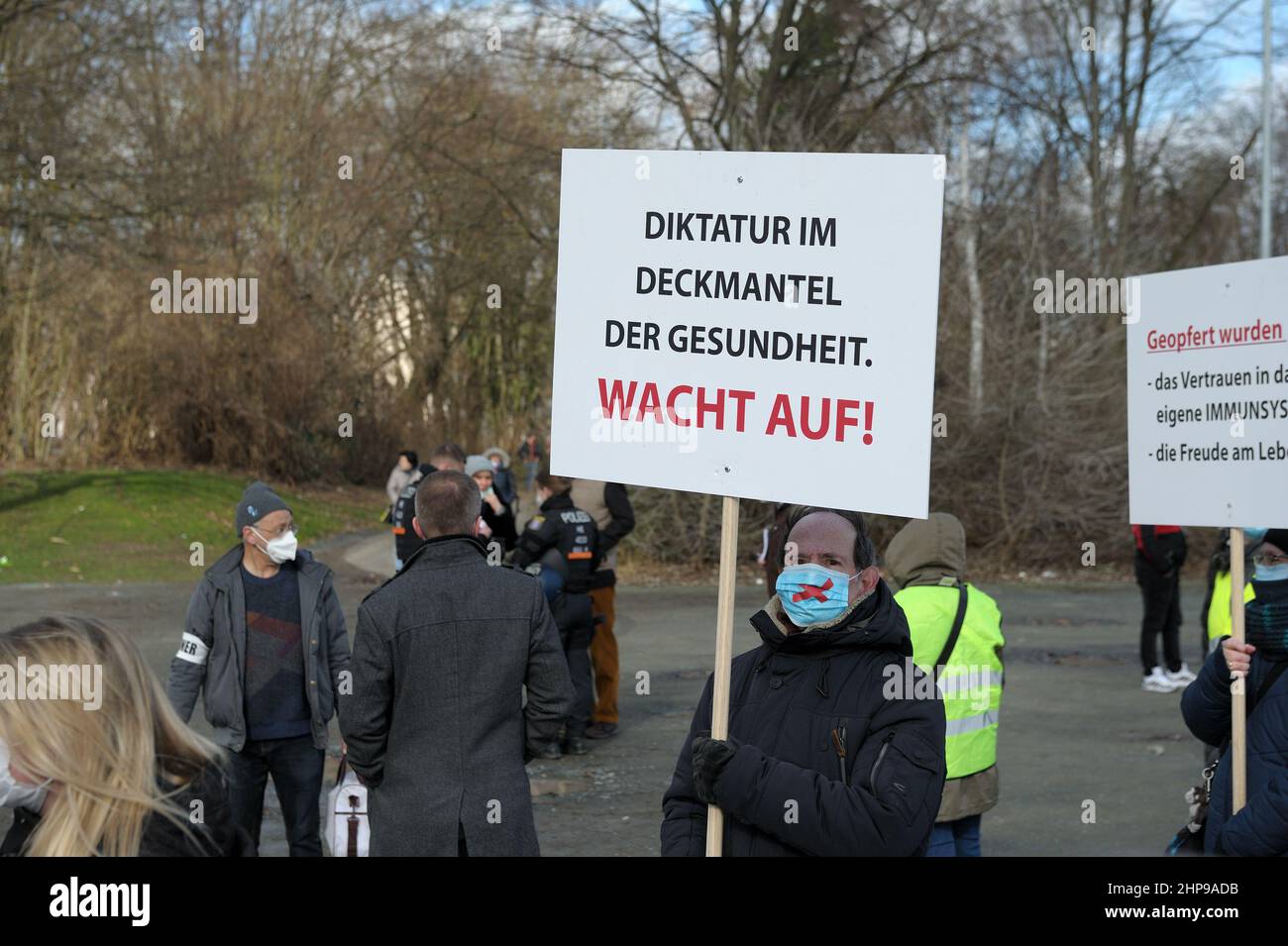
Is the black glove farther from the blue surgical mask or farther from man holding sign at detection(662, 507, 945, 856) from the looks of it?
the blue surgical mask

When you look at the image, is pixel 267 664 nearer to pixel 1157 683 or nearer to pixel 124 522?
pixel 1157 683

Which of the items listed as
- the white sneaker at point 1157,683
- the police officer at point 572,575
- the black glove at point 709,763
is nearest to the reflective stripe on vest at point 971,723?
the black glove at point 709,763

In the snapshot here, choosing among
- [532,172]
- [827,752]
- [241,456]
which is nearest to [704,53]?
[532,172]

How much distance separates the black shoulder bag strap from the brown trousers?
5.29 metres

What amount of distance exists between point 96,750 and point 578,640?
7.24 meters

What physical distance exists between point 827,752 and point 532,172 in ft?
72.5

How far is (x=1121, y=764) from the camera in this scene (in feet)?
31.7

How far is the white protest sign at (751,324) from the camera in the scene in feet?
11.9

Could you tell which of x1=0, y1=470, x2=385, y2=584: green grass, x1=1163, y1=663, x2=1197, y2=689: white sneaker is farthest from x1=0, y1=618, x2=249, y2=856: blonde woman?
x1=0, y1=470, x2=385, y2=584: green grass

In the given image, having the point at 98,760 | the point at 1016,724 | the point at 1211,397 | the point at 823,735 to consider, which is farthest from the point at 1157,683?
the point at 98,760

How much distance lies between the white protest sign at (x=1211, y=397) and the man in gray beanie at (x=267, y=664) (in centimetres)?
321

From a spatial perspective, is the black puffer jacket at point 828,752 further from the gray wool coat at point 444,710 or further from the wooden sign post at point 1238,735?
the wooden sign post at point 1238,735

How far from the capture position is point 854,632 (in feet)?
11.4

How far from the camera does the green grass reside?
20172mm
